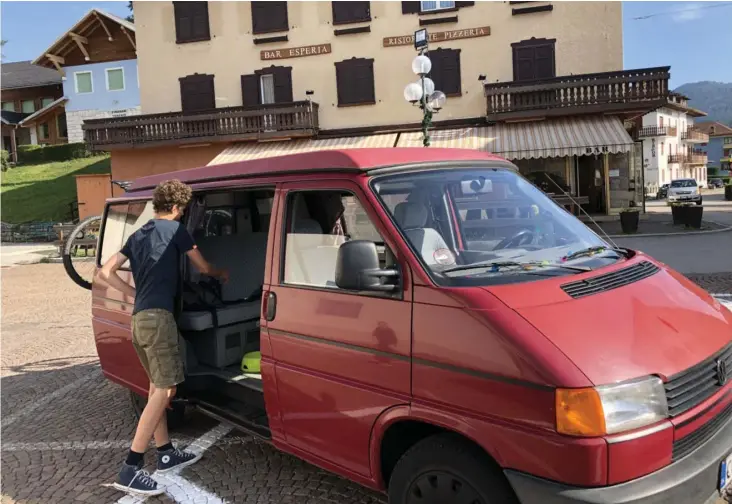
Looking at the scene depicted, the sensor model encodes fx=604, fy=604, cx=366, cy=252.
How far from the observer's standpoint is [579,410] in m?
2.33

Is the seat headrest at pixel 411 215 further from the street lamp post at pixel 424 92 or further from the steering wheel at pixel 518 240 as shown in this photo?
the street lamp post at pixel 424 92

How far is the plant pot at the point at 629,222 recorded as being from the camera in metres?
19.4

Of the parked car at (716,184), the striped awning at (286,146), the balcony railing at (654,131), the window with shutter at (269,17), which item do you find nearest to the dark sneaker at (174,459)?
the striped awning at (286,146)

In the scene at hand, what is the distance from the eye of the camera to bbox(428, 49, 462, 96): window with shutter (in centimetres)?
2384

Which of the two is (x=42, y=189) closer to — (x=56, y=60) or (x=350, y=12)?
(x=56, y=60)

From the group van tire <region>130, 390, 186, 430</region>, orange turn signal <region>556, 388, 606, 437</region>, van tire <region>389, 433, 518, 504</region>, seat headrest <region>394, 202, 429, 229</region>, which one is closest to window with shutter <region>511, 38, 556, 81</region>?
van tire <region>130, 390, 186, 430</region>

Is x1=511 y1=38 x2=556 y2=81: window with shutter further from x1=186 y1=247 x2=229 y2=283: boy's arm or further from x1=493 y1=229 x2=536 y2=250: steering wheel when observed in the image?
x1=493 y1=229 x2=536 y2=250: steering wheel

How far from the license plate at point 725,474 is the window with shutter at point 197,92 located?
2605cm

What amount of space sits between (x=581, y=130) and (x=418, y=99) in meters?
10.5

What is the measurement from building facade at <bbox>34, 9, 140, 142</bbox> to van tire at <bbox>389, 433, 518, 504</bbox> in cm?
3785

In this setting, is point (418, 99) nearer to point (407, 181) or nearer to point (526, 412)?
point (407, 181)

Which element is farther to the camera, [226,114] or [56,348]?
[226,114]

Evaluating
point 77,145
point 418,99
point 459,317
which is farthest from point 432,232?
point 77,145

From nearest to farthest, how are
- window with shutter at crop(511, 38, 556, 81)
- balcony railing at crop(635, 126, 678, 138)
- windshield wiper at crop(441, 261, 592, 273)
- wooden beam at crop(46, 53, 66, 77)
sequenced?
windshield wiper at crop(441, 261, 592, 273)
window with shutter at crop(511, 38, 556, 81)
wooden beam at crop(46, 53, 66, 77)
balcony railing at crop(635, 126, 678, 138)
